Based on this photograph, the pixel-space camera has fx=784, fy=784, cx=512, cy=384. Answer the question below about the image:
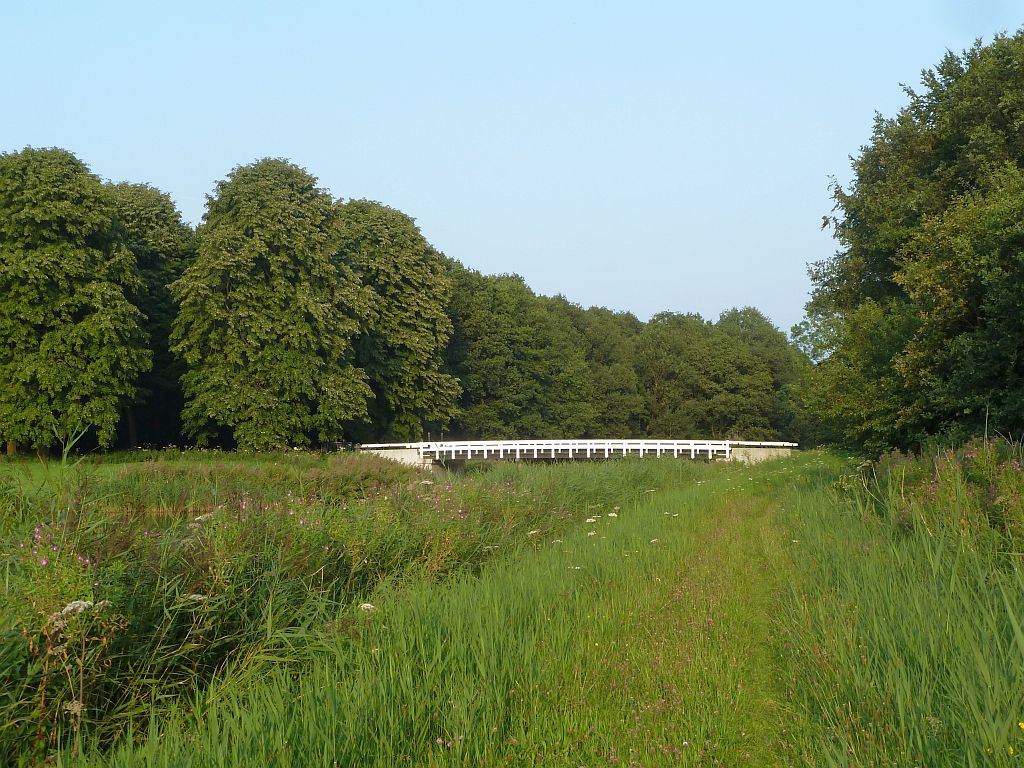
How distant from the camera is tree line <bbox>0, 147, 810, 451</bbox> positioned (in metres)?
32.0

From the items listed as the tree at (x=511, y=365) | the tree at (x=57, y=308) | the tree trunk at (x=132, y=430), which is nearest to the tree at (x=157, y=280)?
the tree trunk at (x=132, y=430)

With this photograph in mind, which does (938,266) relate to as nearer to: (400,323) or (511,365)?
(400,323)

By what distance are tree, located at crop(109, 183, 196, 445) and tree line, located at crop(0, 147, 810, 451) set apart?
100 millimetres

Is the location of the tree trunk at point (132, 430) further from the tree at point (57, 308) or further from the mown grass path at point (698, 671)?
the mown grass path at point (698, 671)

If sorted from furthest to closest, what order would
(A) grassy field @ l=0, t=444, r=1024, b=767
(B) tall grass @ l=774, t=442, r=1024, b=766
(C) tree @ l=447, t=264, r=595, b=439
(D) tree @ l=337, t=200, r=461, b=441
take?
Result: (C) tree @ l=447, t=264, r=595, b=439
(D) tree @ l=337, t=200, r=461, b=441
(A) grassy field @ l=0, t=444, r=1024, b=767
(B) tall grass @ l=774, t=442, r=1024, b=766

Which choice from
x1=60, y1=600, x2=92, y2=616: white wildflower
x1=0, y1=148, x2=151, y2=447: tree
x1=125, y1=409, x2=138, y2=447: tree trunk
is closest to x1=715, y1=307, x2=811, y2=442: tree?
x1=125, y1=409, x2=138, y2=447: tree trunk

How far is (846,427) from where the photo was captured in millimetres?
18812

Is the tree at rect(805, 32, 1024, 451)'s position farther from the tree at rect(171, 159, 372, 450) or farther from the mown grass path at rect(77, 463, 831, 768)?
Result: the tree at rect(171, 159, 372, 450)

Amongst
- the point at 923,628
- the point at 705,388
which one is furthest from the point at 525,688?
the point at 705,388

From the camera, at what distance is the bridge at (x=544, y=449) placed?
4547 cm

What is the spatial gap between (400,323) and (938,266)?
119 ft

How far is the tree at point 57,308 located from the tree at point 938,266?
27313mm

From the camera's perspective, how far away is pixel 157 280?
40.6 m

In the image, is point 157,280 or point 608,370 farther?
point 608,370
